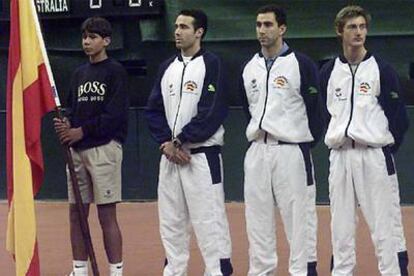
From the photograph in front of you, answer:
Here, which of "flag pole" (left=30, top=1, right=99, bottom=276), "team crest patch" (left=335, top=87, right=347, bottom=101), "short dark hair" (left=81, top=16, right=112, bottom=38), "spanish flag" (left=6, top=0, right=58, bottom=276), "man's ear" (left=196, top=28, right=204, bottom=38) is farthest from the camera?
"short dark hair" (left=81, top=16, right=112, bottom=38)

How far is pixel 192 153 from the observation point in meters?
8.60

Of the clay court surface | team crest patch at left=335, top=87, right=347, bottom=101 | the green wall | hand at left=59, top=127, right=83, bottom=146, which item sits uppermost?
team crest patch at left=335, top=87, right=347, bottom=101

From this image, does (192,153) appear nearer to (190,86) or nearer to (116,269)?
(190,86)

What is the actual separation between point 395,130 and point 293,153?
752mm

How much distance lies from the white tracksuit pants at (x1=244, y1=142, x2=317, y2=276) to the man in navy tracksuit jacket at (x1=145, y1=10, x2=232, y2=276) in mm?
253

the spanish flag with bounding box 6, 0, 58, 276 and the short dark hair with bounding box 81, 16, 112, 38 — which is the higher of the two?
the short dark hair with bounding box 81, 16, 112, 38

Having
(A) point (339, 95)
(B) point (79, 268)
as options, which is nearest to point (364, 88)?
(A) point (339, 95)

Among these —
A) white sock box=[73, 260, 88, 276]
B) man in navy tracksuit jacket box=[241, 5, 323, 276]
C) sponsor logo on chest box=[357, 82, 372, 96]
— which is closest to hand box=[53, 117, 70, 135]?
white sock box=[73, 260, 88, 276]

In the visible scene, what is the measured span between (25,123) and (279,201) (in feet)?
6.29

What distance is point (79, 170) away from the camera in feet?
29.1

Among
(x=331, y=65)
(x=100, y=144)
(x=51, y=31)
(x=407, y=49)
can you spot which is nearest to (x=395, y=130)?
(x=331, y=65)

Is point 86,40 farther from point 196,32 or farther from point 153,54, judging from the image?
point 153,54

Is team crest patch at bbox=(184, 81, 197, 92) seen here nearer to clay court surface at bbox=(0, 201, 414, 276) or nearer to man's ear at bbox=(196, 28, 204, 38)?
man's ear at bbox=(196, 28, 204, 38)

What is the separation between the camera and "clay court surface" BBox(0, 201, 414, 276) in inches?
384
